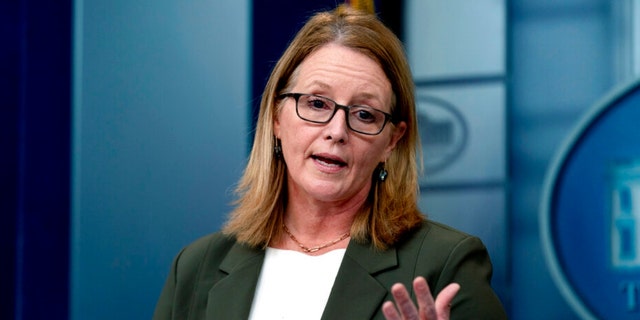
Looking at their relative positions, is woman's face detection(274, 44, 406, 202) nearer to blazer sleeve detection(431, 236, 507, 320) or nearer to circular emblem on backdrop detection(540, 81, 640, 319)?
blazer sleeve detection(431, 236, 507, 320)

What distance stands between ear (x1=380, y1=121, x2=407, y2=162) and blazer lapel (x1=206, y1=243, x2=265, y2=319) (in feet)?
1.18

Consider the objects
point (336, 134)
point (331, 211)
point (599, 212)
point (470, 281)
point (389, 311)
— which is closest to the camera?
point (389, 311)

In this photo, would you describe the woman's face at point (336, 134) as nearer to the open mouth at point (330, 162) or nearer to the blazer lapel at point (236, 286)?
the open mouth at point (330, 162)

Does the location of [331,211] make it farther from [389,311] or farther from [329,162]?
[389,311]

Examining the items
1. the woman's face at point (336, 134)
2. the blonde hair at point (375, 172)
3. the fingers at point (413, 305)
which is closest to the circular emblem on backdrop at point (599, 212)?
the blonde hair at point (375, 172)

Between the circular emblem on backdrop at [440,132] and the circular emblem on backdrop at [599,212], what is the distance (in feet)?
0.91

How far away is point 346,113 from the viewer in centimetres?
211

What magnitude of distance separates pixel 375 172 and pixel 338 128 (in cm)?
20

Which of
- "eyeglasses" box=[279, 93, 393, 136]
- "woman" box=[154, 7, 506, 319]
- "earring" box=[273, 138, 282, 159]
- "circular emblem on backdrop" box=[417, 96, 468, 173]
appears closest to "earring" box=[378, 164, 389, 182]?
"woman" box=[154, 7, 506, 319]

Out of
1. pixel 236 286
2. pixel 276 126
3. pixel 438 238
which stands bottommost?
pixel 236 286

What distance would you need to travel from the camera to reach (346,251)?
213cm

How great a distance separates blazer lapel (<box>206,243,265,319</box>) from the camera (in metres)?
2.12

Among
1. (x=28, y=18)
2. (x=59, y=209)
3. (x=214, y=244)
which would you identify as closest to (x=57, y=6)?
(x=28, y=18)

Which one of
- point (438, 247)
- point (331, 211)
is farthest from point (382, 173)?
point (438, 247)
